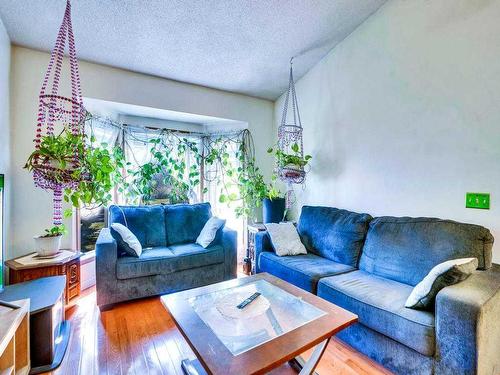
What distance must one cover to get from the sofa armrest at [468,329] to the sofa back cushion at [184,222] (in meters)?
2.51

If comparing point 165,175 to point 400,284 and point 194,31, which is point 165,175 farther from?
point 400,284

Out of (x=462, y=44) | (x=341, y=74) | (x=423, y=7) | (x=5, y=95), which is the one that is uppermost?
(x=423, y=7)

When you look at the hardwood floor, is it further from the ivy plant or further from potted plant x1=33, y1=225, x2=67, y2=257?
the ivy plant

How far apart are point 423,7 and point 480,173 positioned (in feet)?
4.95

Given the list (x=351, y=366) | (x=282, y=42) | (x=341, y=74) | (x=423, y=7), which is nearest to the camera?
(x=351, y=366)

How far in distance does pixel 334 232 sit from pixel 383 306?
1029mm

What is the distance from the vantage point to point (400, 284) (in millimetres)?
1979

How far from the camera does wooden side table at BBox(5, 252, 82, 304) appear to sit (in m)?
2.09

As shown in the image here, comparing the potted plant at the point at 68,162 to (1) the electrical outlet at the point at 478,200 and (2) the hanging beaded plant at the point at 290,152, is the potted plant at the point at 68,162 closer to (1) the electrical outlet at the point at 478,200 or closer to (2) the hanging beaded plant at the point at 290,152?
(2) the hanging beaded plant at the point at 290,152

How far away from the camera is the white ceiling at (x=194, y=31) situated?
2098mm

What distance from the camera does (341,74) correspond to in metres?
2.93

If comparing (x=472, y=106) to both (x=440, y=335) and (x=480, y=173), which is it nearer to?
(x=480, y=173)

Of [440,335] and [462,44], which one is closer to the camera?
[440,335]

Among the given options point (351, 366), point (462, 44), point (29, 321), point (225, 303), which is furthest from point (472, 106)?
point (29, 321)
